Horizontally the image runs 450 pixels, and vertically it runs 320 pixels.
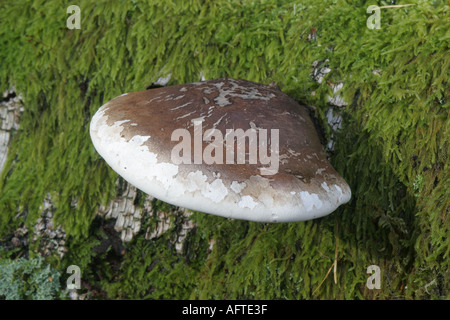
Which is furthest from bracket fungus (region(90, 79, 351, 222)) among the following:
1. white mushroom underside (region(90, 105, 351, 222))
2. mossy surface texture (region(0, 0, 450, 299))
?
mossy surface texture (region(0, 0, 450, 299))

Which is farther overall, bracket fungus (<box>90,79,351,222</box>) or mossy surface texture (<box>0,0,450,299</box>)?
mossy surface texture (<box>0,0,450,299</box>)

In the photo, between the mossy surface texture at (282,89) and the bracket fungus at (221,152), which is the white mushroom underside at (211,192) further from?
the mossy surface texture at (282,89)

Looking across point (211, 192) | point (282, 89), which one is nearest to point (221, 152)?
point (211, 192)

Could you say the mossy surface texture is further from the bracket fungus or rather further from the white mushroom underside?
the white mushroom underside

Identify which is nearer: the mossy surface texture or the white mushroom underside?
the white mushroom underside

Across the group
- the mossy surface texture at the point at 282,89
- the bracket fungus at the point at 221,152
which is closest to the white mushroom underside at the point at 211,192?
the bracket fungus at the point at 221,152
